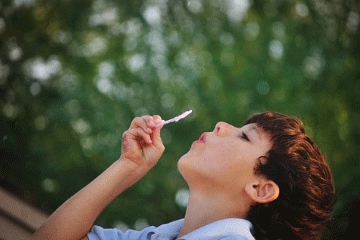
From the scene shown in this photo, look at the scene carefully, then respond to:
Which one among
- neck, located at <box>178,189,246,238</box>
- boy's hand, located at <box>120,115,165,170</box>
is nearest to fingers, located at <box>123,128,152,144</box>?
boy's hand, located at <box>120,115,165,170</box>

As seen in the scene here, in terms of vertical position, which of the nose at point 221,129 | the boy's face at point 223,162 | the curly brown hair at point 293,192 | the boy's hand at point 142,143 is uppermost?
the boy's hand at point 142,143

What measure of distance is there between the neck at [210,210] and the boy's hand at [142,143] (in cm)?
22

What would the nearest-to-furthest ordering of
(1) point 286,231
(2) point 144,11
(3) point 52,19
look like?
(1) point 286,231 < (3) point 52,19 < (2) point 144,11

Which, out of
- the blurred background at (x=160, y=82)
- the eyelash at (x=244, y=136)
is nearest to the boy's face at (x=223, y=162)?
the eyelash at (x=244, y=136)

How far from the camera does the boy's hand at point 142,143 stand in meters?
1.35

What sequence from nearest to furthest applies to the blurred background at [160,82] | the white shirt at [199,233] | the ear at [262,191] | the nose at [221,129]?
the white shirt at [199,233], the ear at [262,191], the nose at [221,129], the blurred background at [160,82]

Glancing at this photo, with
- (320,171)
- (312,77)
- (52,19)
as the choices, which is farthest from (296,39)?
(320,171)

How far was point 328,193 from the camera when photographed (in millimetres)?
1249

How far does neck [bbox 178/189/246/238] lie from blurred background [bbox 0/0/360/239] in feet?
5.15

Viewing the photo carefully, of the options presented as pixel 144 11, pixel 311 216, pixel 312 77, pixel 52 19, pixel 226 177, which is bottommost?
pixel 312 77

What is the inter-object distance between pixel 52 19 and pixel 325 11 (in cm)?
186

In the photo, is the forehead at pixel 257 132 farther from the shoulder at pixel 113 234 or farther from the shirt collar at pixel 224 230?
the shoulder at pixel 113 234

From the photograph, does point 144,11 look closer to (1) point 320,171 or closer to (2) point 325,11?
(2) point 325,11

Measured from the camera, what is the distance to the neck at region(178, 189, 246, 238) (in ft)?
3.90
